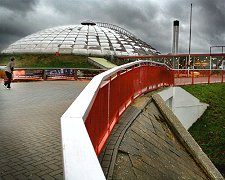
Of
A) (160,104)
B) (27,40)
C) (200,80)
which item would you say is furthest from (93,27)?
(160,104)

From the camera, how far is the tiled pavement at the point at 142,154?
4.99m

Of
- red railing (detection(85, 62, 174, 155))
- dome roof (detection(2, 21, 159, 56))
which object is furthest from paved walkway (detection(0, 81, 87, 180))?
dome roof (detection(2, 21, 159, 56))

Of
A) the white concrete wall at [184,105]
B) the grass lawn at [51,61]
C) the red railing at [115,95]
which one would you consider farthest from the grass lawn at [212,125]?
the grass lawn at [51,61]

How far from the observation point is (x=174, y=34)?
6475 centimetres

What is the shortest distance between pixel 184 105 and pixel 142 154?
41.4ft

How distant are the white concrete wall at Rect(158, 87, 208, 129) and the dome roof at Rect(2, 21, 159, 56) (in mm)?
43427

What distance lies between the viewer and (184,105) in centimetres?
1805

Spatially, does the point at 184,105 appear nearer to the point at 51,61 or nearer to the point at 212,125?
the point at 212,125

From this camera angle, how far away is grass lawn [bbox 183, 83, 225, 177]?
50.1ft

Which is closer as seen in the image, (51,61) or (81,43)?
(51,61)

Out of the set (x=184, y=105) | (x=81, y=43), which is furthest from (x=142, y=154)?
(x=81, y=43)

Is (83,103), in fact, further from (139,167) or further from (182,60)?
(182,60)

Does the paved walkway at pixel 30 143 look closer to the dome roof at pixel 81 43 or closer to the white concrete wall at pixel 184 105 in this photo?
the white concrete wall at pixel 184 105

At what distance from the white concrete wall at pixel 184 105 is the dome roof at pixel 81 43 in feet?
142
